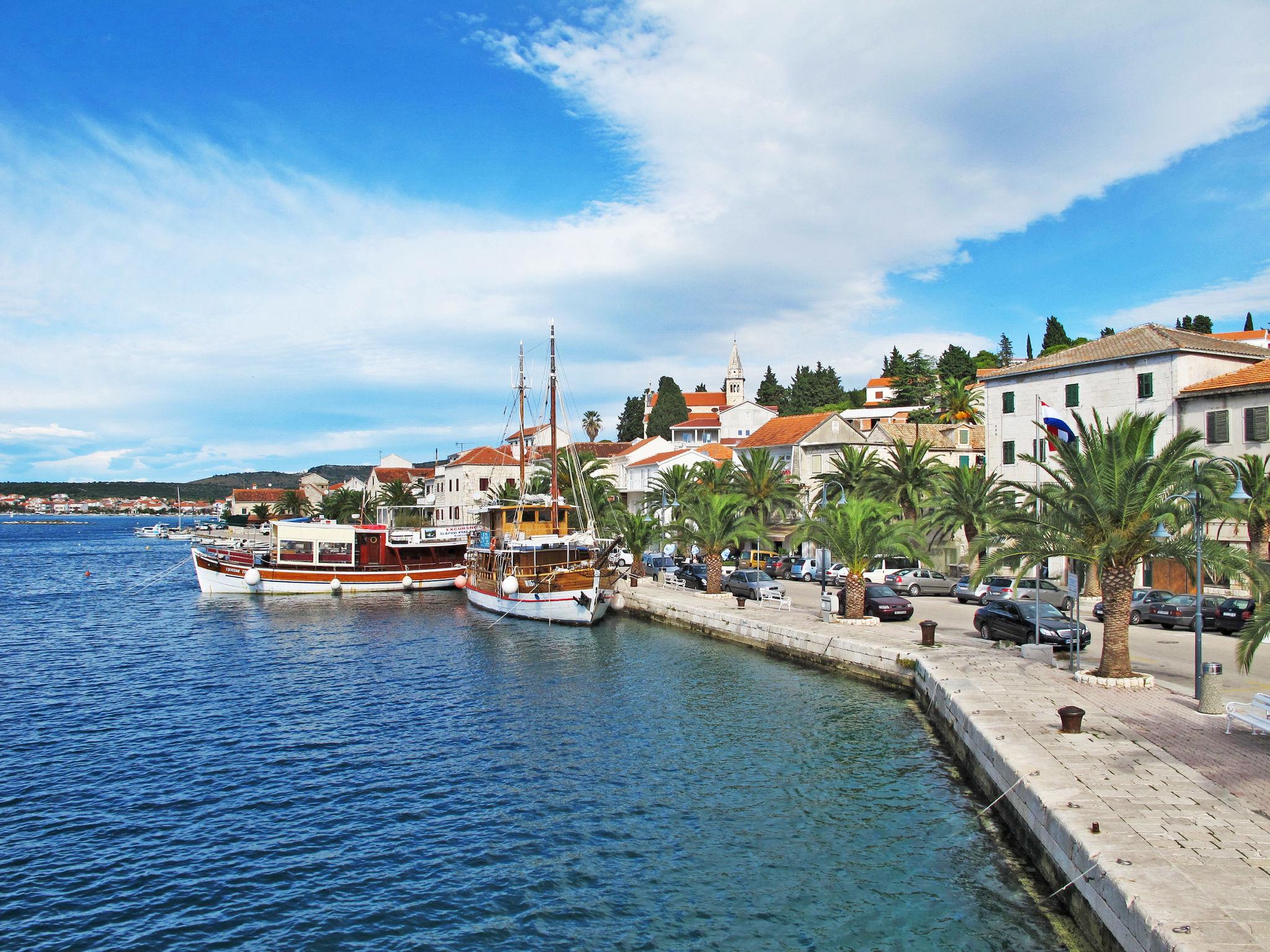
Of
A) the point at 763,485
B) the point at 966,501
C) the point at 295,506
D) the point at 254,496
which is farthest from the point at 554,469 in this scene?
the point at 254,496

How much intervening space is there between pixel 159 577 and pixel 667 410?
67.2 m

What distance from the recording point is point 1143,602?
3181 cm

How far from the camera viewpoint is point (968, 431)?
66.4 m

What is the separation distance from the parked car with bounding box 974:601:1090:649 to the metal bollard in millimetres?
7759

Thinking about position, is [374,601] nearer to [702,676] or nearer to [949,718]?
[702,676]

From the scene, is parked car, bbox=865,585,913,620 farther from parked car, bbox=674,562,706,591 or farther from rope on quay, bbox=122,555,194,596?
rope on quay, bbox=122,555,194,596

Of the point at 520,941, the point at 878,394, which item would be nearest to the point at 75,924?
the point at 520,941

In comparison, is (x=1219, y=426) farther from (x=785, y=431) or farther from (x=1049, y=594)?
(x=785, y=431)

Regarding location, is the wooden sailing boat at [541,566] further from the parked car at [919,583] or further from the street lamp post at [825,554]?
the parked car at [919,583]

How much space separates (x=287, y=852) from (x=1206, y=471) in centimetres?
2026

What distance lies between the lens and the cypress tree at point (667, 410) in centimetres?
11938

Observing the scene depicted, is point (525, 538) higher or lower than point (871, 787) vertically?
higher

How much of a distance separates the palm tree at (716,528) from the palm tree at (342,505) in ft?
294

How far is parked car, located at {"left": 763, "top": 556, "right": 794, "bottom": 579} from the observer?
55.7 metres
